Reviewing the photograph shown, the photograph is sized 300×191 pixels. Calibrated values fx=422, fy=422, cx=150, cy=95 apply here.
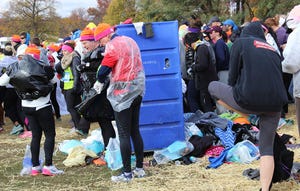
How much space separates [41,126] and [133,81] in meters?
1.37

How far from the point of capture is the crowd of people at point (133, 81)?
3.62m

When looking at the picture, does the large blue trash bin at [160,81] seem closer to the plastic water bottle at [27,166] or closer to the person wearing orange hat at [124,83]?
the person wearing orange hat at [124,83]

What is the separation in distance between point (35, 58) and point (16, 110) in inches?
142

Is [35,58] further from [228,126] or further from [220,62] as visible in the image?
[220,62]

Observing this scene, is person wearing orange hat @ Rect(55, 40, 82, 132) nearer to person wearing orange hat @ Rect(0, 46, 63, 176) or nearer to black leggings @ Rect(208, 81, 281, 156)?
person wearing orange hat @ Rect(0, 46, 63, 176)

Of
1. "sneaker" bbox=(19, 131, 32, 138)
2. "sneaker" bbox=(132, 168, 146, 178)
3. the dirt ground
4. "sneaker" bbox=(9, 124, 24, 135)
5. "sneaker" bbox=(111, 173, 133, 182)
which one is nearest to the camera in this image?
the dirt ground

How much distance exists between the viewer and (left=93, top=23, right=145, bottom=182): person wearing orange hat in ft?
15.1

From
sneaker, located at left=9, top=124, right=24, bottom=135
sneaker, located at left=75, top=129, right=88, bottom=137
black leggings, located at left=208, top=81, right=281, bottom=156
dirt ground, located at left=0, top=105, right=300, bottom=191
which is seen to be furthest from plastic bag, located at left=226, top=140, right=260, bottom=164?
sneaker, located at left=9, top=124, right=24, bottom=135

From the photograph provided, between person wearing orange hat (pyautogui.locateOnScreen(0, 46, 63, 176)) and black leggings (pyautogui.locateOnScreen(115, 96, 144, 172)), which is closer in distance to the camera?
black leggings (pyautogui.locateOnScreen(115, 96, 144, 172))

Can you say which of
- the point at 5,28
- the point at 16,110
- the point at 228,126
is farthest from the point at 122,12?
the point at 228,126

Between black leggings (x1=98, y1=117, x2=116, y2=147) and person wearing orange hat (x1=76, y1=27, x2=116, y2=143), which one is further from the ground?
person wearing orange hat (x1=76, y1=27, x2=116, y2=143)

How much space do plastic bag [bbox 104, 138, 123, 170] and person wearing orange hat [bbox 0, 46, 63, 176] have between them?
638 millimetres

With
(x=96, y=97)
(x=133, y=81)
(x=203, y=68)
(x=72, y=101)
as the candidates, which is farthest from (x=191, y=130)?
(x=72, y=101)

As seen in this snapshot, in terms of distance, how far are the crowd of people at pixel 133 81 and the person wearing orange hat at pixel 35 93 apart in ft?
0.04
